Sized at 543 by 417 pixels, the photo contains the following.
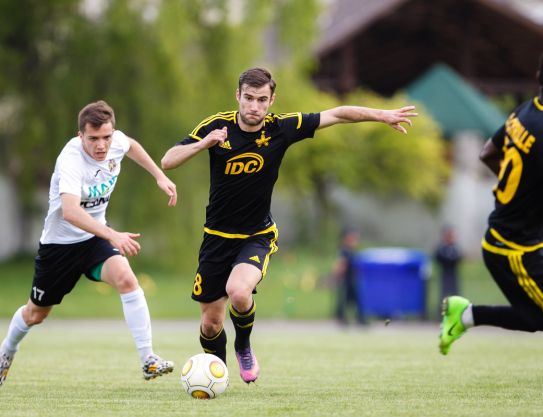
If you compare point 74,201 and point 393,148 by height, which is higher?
point 74,201

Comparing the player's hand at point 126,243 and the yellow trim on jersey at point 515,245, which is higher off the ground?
the yellow trim on jersey at point 515,245

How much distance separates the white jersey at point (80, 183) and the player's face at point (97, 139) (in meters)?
0.10

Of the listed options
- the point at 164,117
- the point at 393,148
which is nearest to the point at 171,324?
the point at 164,117

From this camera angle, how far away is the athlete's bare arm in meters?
Result: 7.73

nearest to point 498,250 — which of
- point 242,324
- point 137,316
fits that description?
point 242,324

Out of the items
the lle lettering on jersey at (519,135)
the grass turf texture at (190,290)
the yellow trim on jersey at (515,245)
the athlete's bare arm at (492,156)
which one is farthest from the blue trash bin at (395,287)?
the lle lettering on jersey at (519,135)

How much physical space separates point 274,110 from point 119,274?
819 inches

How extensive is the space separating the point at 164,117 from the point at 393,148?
987cm

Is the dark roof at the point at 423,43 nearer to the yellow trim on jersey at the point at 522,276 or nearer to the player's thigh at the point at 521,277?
the player's thigh at the point at 521,277

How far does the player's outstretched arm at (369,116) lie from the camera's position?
8227 millimetres

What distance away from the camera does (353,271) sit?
2170 centimetres

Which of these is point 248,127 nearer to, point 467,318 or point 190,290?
point 467,318

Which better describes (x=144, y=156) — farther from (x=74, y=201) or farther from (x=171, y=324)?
(x=171, y=324)

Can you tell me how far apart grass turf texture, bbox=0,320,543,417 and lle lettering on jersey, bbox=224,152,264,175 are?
68.7 inches
